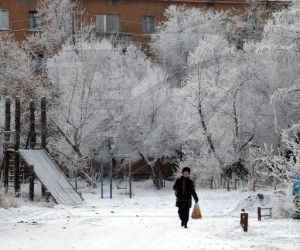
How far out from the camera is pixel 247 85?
3450 cm

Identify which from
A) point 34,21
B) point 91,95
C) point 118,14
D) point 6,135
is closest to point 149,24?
point 118,14

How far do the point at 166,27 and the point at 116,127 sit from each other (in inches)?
455

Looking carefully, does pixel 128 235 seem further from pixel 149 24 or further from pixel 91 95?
pixel 149 24

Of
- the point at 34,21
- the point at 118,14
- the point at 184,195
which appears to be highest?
the point at 118,14

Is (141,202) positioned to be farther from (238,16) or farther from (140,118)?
(238,16)

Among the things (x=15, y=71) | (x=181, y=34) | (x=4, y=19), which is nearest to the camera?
(x=15, y=71)

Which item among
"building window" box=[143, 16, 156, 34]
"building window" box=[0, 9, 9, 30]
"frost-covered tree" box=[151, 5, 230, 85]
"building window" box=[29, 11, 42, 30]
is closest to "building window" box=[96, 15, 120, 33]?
"building window" box=[143, 16, 156, 34]

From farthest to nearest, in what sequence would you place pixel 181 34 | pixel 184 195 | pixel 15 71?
1. pixel 181 34
2. pixel 15 71
3. pixel 184 195

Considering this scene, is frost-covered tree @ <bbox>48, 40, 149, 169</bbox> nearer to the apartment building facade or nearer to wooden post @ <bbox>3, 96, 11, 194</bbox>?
the apartment building facade

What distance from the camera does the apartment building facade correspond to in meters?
46.3

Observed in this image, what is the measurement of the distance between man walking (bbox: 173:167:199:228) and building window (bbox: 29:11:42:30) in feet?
116

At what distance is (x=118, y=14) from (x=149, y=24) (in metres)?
2.87

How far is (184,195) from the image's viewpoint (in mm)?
13773

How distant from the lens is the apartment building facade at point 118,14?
46312mm
